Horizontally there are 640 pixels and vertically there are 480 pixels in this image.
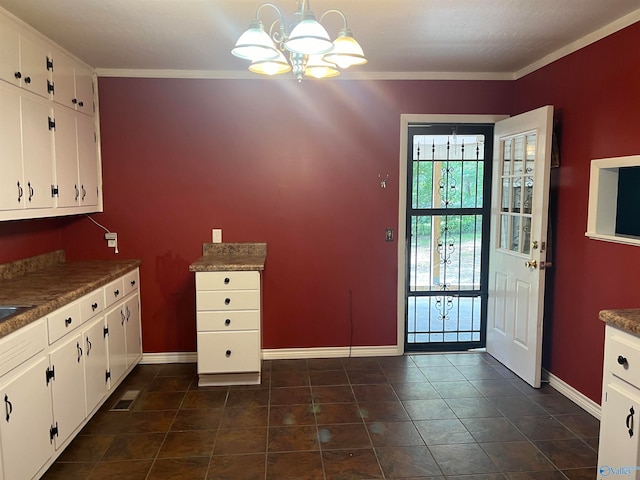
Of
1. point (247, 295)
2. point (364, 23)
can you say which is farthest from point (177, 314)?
point (364, 23)

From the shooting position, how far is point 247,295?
128 inches

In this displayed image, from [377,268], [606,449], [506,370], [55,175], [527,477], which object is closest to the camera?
[606,449]

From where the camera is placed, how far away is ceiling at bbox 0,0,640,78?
2367mm

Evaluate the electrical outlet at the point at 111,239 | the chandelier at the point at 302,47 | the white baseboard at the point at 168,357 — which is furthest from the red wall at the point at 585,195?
the electrical outlet at the point at 111,239

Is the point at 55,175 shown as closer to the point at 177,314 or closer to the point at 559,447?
the point at 177,314

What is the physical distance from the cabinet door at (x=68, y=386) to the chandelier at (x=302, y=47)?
1739 mm

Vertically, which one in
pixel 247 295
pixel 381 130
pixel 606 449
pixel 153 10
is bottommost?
pixel 606 449

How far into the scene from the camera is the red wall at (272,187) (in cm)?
364

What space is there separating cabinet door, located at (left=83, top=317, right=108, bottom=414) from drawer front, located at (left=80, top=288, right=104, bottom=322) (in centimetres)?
6

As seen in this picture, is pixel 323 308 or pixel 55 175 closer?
pixel 55 175

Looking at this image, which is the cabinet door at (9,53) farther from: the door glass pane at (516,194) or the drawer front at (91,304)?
the door glass pane at (516,194)

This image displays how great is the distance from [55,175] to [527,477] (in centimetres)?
324

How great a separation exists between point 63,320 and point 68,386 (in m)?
0.36

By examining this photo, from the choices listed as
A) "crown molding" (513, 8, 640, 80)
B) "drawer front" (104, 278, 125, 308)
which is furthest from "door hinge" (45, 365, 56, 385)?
"crown molding" (513, 8, 640, 80)
